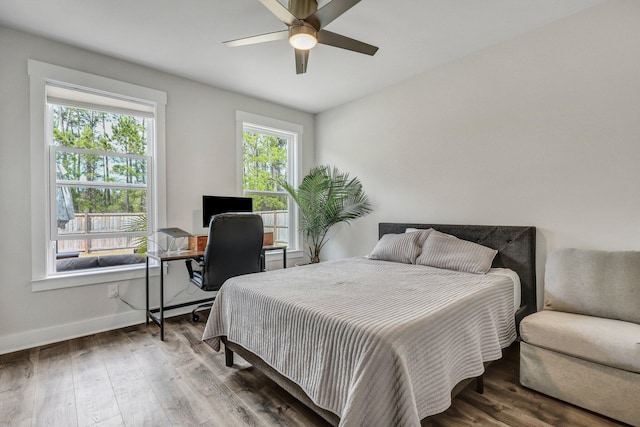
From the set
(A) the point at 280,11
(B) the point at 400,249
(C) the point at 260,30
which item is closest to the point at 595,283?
(B) the point at 400,249

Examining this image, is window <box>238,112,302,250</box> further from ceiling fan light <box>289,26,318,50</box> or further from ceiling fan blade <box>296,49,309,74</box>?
ceiling fan light <box>289,26,318,50</box>

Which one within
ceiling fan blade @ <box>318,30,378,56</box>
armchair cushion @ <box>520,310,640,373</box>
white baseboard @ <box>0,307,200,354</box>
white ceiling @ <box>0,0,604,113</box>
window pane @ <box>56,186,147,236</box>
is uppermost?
white ceiling @ <box>0,0,604,113</box>

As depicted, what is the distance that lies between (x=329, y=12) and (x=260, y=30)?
36.7 inches

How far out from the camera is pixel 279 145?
14.3 ft

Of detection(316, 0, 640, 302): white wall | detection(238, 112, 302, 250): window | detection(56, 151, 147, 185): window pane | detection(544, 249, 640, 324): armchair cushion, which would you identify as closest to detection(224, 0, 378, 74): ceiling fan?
detection(316, 0, 640, 302): white wall

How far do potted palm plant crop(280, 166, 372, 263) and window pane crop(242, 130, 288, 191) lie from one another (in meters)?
0.29

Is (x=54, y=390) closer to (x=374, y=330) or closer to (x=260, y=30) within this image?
(x=374, y=330)

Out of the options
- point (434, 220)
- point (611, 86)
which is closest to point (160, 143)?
point (434, 220)

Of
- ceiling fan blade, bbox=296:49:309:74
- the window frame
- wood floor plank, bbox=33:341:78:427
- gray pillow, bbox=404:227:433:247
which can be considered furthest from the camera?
the window frame

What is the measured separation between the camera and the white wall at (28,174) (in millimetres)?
2434

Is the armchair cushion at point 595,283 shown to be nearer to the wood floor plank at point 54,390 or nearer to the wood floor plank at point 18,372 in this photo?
the wood floor plank at point 54,390

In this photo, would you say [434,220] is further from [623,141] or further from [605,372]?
[605,372]

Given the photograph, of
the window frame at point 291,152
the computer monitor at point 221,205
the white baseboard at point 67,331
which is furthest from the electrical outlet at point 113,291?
Answer: the window frame at point 291,152

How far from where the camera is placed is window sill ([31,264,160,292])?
2574mm
